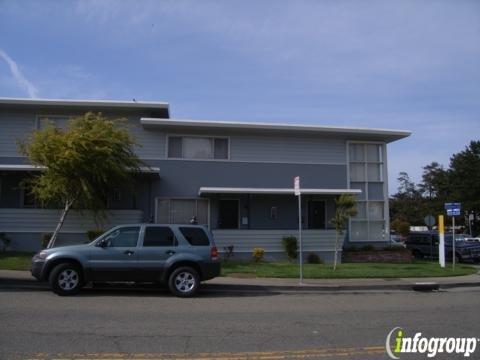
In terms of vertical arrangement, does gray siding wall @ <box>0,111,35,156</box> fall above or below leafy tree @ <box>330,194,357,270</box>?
above

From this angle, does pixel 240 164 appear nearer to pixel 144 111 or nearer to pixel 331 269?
pixel 144 111

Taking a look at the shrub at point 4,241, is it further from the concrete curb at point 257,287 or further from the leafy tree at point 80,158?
the concrete curb at point 257,287

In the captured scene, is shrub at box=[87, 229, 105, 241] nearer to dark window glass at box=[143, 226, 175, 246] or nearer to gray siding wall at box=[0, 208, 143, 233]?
gray siding wall at box=[0, 208, 143, 233]

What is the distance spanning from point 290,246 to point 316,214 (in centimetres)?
302

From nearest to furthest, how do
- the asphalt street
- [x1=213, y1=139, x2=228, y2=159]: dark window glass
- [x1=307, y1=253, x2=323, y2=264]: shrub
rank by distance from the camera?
the asphalt street, [x1=307, y1=253, x2=323, y2=264]: shrub, [x1=213, y1=139, x2=228, y2=159]: dark window glass

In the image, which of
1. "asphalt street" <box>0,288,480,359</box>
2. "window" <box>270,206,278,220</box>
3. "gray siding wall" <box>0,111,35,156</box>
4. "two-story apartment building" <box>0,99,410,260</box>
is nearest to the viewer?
"asphalt street" <box>0,288,480,359</box>

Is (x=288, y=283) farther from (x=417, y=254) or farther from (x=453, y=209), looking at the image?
(x=417, y=254)

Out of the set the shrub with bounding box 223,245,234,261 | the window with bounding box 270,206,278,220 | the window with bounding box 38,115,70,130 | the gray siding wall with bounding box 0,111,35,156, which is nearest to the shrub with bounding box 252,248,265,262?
the shrub with bounding box 223,245,234,261

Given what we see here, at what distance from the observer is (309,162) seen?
23.5 m

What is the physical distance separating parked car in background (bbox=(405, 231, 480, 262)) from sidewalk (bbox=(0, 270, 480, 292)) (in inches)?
510

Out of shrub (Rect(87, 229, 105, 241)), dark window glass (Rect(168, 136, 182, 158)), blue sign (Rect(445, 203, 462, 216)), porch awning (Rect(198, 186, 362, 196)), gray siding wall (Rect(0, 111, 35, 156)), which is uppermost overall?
gray siding wall (Rect(0, 111, 35, 156))

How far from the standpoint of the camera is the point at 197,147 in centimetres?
2283

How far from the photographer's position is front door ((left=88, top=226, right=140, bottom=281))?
11992 mm

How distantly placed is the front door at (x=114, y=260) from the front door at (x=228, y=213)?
10.3 metres
